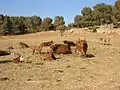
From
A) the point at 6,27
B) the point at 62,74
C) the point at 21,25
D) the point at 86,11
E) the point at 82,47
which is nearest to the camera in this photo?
the point at 62,74

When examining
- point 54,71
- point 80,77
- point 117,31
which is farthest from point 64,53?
point 117,31

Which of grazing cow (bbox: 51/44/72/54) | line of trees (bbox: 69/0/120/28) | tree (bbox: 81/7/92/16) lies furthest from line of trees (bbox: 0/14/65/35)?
grazing cow (bbox: 51/44/72/54)

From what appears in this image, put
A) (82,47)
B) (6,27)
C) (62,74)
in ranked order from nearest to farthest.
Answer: (62,74) → (82,47) → (6,27)

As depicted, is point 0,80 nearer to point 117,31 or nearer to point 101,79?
point 101,79

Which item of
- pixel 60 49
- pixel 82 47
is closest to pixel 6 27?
pixel 60 49

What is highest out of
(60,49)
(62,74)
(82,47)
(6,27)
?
(6,27)

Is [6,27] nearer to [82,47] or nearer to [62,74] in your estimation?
[82,47]

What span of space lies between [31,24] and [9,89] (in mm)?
112761

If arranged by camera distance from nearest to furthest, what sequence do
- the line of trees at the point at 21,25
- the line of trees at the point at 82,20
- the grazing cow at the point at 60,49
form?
the grazing cow at the point at 60,49
the line of trees at the point at 82,20
the line of trees at the point at 21,25

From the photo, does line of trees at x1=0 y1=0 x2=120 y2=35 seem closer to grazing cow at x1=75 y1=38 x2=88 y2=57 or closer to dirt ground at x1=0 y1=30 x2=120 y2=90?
grazing cow at x1=75 y1=38 x2=88 y2=57

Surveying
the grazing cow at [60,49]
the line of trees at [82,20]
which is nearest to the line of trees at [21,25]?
the line of trees at [82,20]

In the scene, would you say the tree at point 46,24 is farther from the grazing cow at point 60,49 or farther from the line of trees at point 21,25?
the grazing cow at point 60,49

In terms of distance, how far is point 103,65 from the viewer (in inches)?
941

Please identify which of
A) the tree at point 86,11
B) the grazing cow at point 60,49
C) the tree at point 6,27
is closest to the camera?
the grazing cow at point 60,49
